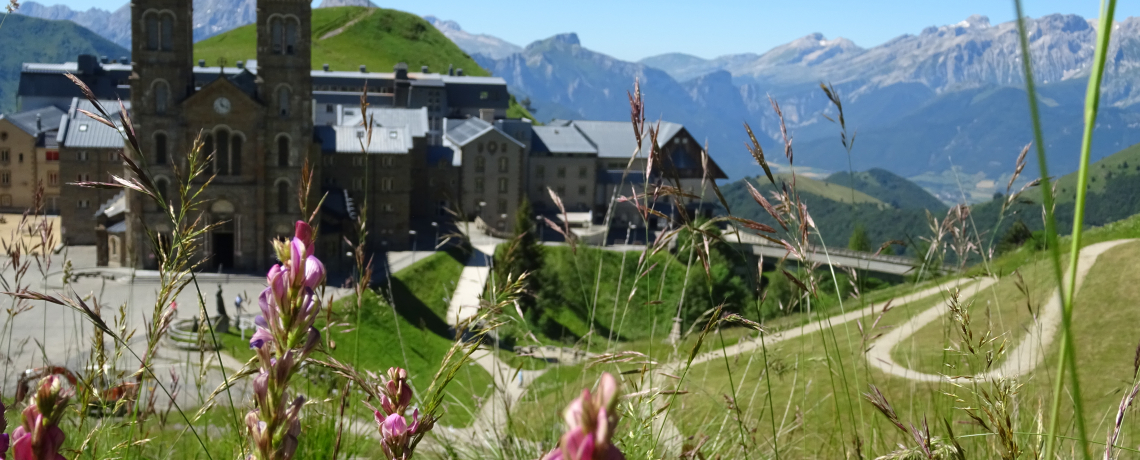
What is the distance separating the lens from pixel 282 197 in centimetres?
4469

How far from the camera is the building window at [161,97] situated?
138 ft

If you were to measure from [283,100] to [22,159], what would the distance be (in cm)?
3147

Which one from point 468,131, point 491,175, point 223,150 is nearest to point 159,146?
point 223,150

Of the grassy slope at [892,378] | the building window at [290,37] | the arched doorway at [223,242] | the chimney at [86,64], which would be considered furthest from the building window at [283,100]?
the chimney at [86,64]

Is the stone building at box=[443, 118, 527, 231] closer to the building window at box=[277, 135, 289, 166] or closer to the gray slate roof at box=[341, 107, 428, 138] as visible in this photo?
the gray slate roof at box=[341, 107, 428, 138]

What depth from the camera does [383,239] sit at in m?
55.1

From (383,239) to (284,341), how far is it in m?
54.6

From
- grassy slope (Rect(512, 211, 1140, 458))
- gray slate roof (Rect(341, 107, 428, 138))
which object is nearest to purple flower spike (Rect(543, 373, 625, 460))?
grassy slope (Rect(512, 211, 1140, 458))

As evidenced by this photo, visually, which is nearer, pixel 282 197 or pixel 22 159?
pixel 282 197

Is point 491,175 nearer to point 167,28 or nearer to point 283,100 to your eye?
point 283,100

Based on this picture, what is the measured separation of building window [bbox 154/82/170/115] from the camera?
4194cm

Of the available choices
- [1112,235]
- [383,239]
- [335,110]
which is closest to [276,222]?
[383,239]

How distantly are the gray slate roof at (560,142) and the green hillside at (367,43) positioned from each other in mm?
66820

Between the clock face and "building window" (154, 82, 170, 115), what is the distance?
82.1 inches
